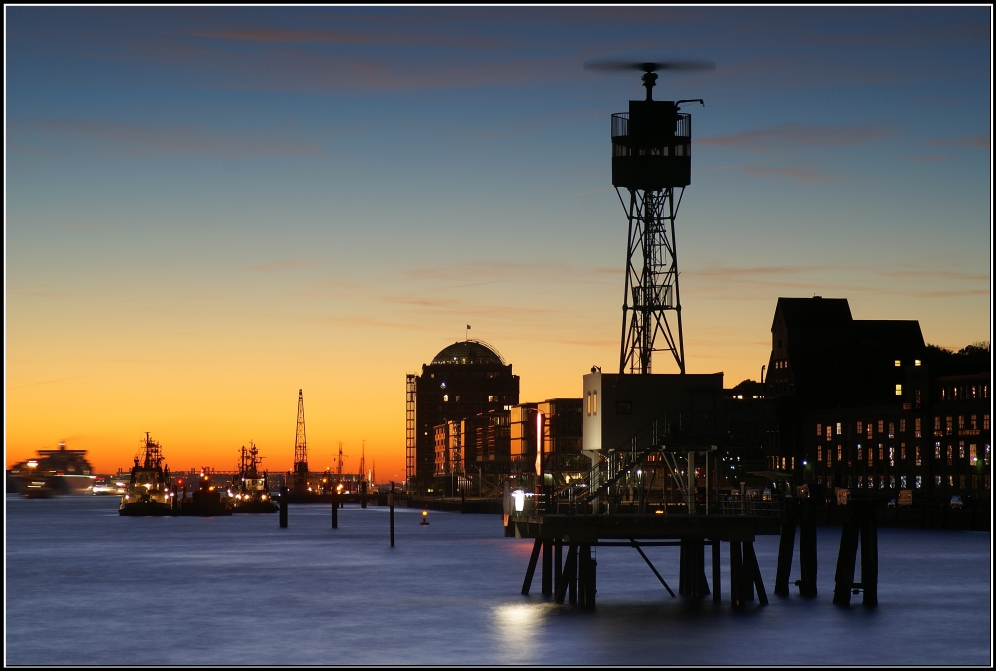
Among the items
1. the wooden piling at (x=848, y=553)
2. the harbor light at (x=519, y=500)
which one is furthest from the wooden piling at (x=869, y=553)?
the harbor light at (x=519, y=500)

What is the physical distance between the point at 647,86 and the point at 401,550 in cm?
4796

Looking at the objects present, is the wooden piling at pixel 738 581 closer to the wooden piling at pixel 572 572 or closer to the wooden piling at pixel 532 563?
the wooden piling at pixel 572 572

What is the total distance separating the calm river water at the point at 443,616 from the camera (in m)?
48.9

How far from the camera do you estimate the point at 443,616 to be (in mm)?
61094

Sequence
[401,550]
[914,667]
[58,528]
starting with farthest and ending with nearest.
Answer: [58,528] < [401,550] < [914,667]

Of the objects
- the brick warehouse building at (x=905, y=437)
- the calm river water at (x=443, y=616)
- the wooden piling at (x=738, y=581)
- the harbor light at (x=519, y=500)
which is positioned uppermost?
the brick warehouse building at (x=905, y=437)

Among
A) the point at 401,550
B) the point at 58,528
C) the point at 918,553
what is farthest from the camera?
the point at 58,528

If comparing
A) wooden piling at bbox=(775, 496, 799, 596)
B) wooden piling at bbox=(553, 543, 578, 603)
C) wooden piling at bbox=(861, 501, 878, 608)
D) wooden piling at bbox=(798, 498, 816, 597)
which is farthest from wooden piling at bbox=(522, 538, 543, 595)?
wooden piling at bbox=(861, 501, 878, 608)

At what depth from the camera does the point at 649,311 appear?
101m

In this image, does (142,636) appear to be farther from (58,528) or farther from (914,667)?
(58,528)

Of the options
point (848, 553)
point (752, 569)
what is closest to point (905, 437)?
point (848, 553)

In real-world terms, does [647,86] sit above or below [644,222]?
above

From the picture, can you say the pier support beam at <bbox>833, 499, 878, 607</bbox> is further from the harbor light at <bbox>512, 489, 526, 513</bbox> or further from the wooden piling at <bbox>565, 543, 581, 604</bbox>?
the harbor light at <bbox>512, 489, 526, 513</bbox>

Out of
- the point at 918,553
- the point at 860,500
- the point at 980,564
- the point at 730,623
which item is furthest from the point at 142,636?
the point at 918,553
